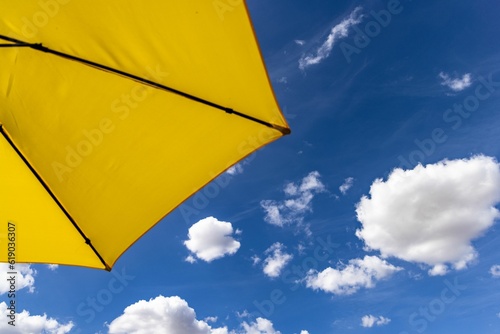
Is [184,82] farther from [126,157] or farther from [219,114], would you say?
[126,157]

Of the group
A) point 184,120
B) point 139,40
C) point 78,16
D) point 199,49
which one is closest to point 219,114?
point 184,120

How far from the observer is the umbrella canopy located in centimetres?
326

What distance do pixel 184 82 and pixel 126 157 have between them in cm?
128

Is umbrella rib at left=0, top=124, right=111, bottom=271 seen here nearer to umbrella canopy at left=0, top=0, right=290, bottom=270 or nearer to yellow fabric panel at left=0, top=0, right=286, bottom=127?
umbrella canopy at left=0, top=0, right=290, bottom=270

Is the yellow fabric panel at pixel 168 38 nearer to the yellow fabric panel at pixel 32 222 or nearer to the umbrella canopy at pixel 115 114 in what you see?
the umbrella canopy at pixel 115 114

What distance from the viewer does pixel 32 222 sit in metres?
4.51

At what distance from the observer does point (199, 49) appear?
3.32 meters

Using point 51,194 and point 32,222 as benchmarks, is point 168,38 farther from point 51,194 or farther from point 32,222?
point 32,222

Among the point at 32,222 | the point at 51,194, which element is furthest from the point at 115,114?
the point at 32,222

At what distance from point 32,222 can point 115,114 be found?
6.21 ft

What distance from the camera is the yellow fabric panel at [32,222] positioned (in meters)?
4.22

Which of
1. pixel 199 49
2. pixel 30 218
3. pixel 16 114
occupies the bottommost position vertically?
pixel 30 218

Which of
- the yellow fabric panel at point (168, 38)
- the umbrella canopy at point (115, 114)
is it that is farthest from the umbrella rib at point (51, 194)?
the yellow fabric panel at point (168, 38)

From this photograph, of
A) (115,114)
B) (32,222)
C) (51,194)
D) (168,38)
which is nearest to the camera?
(168,38)
